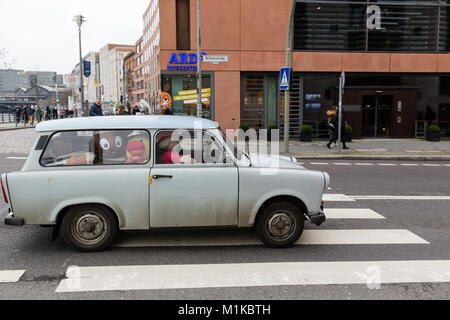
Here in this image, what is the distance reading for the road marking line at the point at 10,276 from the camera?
4.10 m

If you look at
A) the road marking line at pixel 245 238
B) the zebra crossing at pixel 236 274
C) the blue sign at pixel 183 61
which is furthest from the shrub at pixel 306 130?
the zebra crossing at pixel 236 274

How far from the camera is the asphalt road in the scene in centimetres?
382

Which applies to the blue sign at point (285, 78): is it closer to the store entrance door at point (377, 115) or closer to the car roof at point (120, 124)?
the store entrance door at point (377, 115)

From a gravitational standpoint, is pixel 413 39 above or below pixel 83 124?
above

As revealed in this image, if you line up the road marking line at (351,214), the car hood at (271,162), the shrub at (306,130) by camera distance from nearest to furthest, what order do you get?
the car hood at (271,162)
the road marking line at (351,214)
the shrub at (306,130)

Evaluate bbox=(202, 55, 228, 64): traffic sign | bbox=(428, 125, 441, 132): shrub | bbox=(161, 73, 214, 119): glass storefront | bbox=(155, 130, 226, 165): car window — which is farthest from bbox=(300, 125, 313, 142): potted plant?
bbox=(155, 130, 226, 165): car window

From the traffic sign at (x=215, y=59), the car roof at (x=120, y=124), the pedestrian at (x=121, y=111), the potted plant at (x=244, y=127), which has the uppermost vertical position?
the traffic sign at (x=215, y=59)

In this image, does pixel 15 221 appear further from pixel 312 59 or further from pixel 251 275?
pixel 312 59

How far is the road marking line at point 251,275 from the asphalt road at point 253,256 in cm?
9

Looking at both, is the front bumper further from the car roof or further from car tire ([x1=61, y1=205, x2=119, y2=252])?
the car roof

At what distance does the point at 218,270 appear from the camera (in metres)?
4.38
